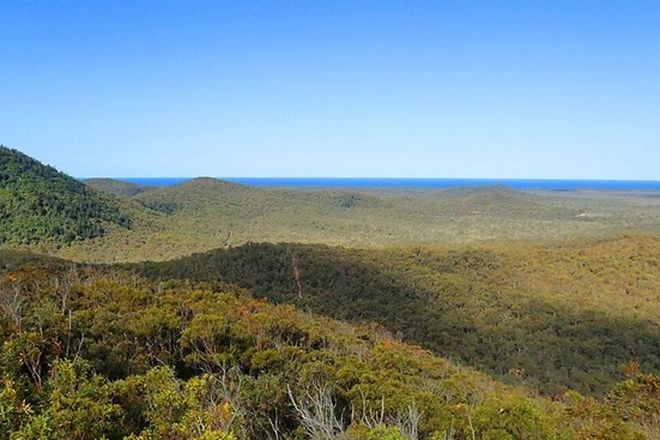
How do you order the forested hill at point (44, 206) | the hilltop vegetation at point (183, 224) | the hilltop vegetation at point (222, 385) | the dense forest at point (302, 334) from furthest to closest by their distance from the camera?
the hilltop vegetation at point (183, 224) → the forested hill at point (44, 206) → the dense forest at point (302, 334) → the hilltop vegetation at point (222, 385)

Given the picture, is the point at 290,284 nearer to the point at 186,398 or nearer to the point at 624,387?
the point at 624,387

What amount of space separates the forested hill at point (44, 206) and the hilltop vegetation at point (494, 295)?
43.4 m

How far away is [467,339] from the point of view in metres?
54.7

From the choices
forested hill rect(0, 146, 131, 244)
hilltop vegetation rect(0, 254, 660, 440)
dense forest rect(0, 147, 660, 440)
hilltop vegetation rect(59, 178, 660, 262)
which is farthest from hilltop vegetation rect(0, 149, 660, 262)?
hilltop vegetation rect(0, 254, 660, 440)

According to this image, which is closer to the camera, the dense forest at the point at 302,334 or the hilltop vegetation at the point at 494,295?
the dense forest at the point at 302,334

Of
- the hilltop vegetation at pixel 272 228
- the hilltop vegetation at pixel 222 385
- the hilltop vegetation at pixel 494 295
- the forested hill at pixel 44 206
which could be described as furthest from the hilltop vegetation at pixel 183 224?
the hilltop vegetation at pixel 222 385

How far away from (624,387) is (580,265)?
60596 millimetres

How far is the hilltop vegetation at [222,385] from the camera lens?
11406 mm

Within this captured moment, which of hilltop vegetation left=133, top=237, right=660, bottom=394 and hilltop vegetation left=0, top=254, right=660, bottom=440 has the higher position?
hilltop vegetation left=0, top=254, right=660, bottom=440

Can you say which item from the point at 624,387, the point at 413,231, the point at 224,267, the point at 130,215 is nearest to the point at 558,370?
the point at 624,387

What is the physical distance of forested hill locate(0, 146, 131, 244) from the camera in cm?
9712

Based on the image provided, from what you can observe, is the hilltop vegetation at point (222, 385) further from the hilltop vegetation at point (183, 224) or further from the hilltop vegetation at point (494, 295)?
the hilltop vegetation at point (183, 224)

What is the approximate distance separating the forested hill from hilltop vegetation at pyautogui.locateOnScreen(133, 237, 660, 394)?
4345 cm

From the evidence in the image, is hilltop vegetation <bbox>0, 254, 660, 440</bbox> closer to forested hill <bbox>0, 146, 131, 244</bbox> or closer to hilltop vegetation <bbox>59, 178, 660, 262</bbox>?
forested hill <bbox>0, 146, 131, 244</bbox>
